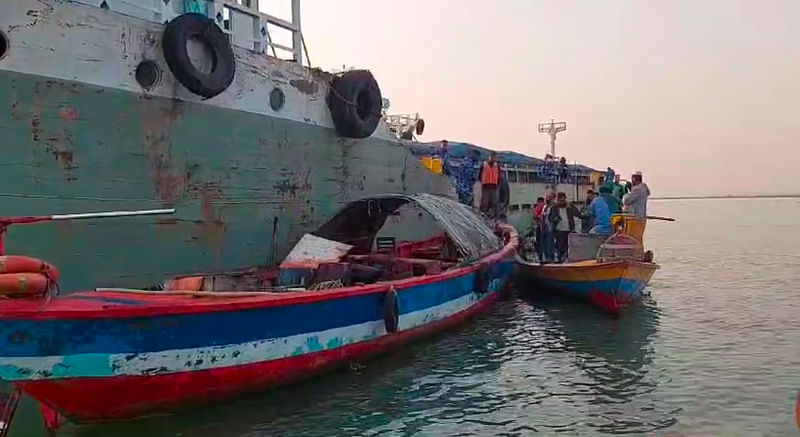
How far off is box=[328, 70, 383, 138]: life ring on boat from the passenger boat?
4.24 meters

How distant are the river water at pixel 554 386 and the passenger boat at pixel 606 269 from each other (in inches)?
13.8

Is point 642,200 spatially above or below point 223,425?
above

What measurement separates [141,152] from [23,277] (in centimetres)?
356

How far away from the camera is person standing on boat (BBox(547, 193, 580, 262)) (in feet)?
51.1

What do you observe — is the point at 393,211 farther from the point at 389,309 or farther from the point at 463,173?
the point at 463,173

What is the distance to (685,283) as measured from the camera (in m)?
18.1

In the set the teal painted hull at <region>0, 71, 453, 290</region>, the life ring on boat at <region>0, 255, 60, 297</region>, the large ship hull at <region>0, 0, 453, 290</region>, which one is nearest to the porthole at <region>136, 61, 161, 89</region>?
the large ship hull at <region>0, 0, 453, 290</region>

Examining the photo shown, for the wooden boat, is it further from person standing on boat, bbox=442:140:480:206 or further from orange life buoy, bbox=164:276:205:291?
person standing on boat, bbox=442:140:480:206

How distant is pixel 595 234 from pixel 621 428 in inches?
265

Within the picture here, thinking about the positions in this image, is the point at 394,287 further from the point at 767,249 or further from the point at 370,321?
the point at 767,249

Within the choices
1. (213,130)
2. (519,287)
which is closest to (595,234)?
(519,287)

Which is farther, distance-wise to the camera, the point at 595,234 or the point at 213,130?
the point at 595,234

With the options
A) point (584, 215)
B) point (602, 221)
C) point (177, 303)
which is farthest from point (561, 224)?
point (177, 303)

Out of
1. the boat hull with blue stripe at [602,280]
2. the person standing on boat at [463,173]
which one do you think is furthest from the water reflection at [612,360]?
the person standing on boat at [463,173]
